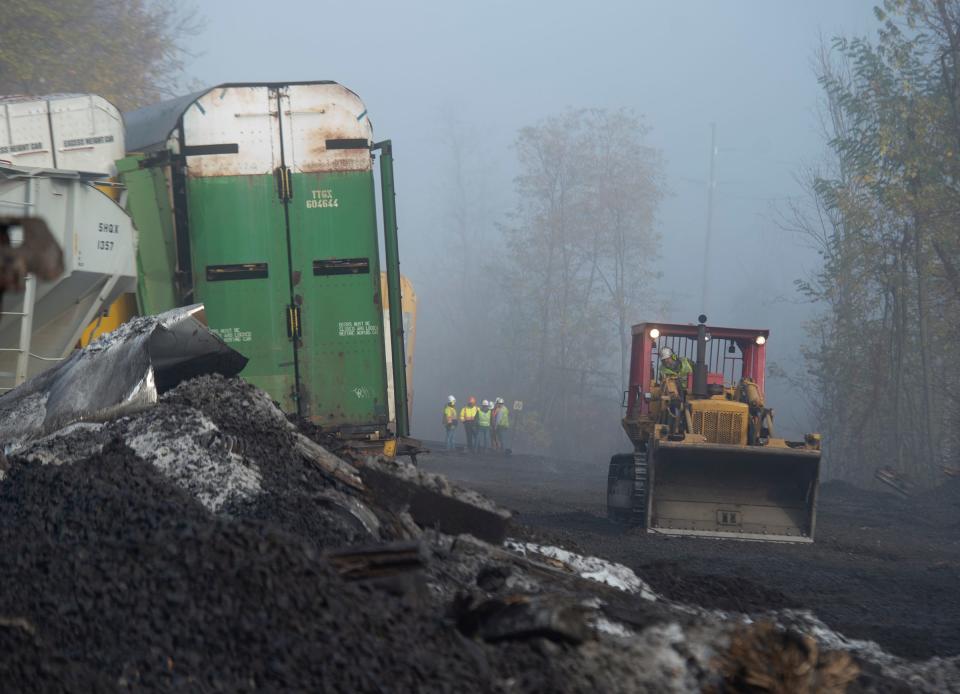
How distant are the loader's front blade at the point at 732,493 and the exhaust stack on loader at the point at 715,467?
12mm

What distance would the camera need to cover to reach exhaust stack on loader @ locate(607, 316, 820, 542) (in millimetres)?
12859

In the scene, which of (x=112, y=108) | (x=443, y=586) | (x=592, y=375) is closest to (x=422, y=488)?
(x=443, y=586)

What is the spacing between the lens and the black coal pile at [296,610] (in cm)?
422

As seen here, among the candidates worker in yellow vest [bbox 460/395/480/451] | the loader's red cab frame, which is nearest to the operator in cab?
the loader's red cab frame

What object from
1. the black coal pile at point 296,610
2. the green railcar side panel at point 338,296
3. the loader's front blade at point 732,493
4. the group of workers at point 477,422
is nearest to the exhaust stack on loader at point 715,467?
the loader's front blade at point 732,493

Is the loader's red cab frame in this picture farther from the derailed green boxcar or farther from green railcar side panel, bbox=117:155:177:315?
green railcar side panel, bbox=117:155:177:315

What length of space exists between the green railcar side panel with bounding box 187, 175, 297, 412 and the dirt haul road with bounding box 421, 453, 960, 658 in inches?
130

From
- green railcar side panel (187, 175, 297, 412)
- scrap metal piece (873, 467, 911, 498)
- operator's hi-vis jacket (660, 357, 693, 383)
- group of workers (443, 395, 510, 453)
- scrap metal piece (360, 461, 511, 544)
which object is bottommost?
group of workers (443, 395, 510, 453)

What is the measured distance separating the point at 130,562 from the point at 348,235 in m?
6.69

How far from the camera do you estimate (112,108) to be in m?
12.8

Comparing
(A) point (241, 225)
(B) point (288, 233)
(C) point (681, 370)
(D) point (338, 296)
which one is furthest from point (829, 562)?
(A) point (241, 225)

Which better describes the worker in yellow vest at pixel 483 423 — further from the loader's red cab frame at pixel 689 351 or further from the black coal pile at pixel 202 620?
the black coal pile at pixel 202 620

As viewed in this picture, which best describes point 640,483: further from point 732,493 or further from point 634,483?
point 732,493

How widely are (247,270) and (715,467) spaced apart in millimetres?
6120
